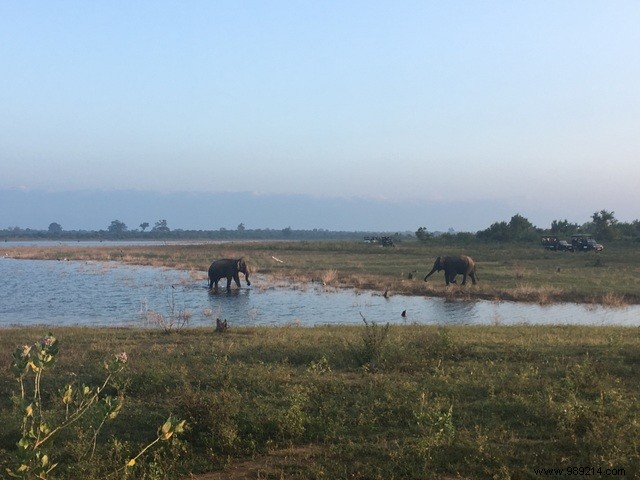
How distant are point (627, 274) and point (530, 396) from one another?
88.4 ft

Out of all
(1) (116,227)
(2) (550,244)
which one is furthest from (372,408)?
(1) (116,227)

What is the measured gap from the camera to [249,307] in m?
21.7

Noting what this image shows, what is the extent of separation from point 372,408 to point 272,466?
A: 65.9 inches

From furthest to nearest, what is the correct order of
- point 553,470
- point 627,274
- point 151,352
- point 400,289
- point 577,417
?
1. point 627,274
2. point 400,289
3. point 151,352
4. point 577,417
5. point 553,470

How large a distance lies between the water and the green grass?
226 inches

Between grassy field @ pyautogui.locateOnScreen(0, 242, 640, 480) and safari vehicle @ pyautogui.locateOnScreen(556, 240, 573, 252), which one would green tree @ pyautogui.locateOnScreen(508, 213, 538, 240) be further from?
grassy field @ pyautogui.locateOnScreen(0, 242, 640, 480)

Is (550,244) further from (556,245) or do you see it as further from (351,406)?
(351,406)

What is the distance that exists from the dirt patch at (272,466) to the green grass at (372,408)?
21 millimetres

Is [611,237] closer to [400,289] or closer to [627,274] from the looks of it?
[627,274]

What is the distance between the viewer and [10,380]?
8758 mm

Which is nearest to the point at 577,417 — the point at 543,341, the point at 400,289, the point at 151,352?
the point at 543,341

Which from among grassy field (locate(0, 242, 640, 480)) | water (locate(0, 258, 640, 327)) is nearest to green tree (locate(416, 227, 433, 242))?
water (locate(0, 258, 640, 327))

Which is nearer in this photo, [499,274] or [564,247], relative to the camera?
[499,274]

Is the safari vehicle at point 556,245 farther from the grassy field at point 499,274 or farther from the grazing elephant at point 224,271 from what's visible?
the grazing elephant at point 224,271
